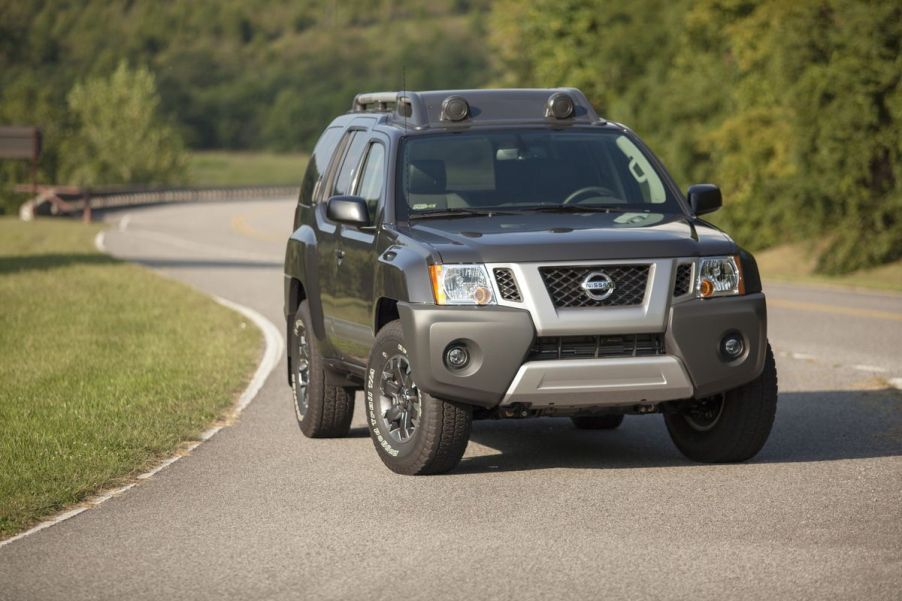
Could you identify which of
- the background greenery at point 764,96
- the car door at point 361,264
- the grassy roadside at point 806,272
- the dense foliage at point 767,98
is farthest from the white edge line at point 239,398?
the dense foliage at point 767,98

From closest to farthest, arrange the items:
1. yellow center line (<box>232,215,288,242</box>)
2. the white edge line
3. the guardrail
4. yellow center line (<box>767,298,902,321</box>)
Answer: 1. the white edge line
2. yellow center line (<box>767,298,902,321</box>)
3. yellow center line (<box>232,215,288,242</box>)
4. the guardrail

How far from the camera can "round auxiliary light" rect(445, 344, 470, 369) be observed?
28.6ft

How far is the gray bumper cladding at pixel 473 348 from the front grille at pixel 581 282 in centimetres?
24

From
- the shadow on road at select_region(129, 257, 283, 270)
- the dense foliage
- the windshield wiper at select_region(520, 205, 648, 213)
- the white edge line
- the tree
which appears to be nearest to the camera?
the white edge line

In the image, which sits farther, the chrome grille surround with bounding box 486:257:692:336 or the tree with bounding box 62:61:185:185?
the tree with bounding box 62:61:185:185

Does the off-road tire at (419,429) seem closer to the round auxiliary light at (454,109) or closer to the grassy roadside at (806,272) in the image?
the round auxiliary light at (454,109)

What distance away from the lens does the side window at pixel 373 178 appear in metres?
10.1

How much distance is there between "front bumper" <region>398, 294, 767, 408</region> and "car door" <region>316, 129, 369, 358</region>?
1561mm

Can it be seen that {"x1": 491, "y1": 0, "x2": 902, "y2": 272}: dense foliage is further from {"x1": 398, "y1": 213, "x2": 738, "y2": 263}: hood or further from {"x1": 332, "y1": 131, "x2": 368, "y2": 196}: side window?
{"x1": 398, "y1": 213, "x2": 738, "y2": 263}: hood

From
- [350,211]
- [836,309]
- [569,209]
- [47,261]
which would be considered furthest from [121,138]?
[569,209]

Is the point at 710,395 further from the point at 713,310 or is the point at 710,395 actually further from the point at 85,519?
the point at 85,519

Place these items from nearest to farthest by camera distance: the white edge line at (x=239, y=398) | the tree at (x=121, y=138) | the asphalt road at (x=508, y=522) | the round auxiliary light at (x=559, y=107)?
the asphalt road at (x=508, y=522) < the white edge line at (x=239, y=398) < the round auxiliary light at (x=559, y=107) < the tree at (x=121, y=138)

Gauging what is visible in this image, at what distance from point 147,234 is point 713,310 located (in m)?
41.3

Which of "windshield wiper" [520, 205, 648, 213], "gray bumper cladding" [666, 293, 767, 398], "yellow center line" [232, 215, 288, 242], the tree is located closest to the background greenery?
"yellow center line" [232, 215, 288, 242]
